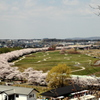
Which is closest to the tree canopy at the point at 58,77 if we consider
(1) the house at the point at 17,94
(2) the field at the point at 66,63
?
(2) the field at the point at 66,63

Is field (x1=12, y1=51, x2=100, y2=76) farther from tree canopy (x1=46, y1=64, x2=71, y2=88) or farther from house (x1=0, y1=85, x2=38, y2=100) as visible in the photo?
house (x1=0, y1=85, x2=38, y2=100)

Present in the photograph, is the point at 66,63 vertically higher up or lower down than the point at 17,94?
lower down

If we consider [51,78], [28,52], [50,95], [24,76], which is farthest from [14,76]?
[28,52]

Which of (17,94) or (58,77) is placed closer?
(17,94)

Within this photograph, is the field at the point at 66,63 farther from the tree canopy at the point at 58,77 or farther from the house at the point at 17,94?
the house at the point at 17,94

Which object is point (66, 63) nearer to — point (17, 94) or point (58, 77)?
point (58, 77)

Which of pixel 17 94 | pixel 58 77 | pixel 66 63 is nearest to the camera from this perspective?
pixel 17 94

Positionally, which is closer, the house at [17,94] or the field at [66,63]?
the house at [17,94]

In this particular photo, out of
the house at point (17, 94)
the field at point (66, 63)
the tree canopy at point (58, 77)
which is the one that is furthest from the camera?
the field at point (66, 63)

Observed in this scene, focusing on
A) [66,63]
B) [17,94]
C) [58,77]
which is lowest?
[66,63]

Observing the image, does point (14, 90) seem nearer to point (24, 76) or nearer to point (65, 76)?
point (65, 76)

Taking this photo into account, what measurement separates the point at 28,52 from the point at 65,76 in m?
77.5

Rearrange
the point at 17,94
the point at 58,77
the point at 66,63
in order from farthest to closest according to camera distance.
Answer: the point at 66,63
the point at 58,77
the point at 17,94

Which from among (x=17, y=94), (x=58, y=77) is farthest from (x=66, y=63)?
(x=17, y=94)
